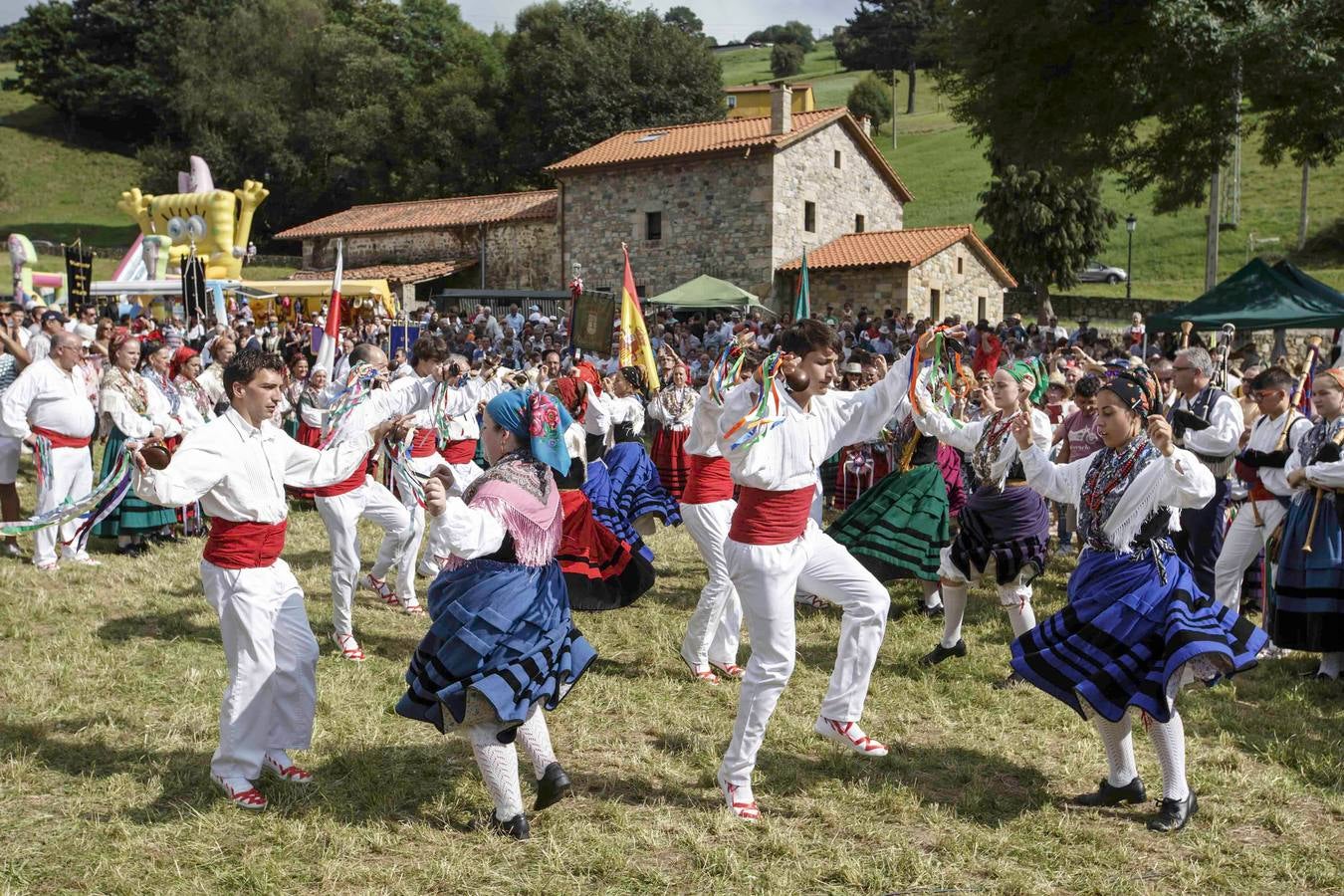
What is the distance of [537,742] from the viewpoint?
171 inches

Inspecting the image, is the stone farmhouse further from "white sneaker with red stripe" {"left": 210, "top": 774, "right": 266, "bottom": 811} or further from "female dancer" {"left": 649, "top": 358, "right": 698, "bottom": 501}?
"white sneaker with red stripe" {"left": 210, "top": 774, "right": 266, "bottom": 811}

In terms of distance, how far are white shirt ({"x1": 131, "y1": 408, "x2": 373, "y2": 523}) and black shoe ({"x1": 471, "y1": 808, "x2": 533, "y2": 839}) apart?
1.54m

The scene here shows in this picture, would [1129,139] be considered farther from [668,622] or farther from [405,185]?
[405,185]

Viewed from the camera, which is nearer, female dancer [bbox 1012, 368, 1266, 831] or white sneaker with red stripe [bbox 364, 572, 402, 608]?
female dancer [bbox 1012, 368, 1266, 831]

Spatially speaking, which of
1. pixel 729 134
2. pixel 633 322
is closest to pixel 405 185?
pixel 729 134

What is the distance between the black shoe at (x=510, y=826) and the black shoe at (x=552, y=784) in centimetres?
11

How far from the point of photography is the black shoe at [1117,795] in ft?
15.1

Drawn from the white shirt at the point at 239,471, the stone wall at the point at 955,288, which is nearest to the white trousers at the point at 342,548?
the white shirt at the point at 239,471

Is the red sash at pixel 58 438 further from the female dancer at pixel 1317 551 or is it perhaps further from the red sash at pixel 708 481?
the female dancer at pixel 1317 551

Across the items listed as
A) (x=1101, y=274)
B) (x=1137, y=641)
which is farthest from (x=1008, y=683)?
(x=1101, y=274)

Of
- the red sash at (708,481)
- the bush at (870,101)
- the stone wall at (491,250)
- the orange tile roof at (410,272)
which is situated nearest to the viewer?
the red sash at (708,481)

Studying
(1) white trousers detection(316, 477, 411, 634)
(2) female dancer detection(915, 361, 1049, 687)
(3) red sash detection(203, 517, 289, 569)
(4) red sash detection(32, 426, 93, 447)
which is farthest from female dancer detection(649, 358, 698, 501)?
(3) red sash detection(203, 517, 289, 569)

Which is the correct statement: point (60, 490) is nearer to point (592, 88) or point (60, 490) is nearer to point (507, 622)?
point (507, 622)

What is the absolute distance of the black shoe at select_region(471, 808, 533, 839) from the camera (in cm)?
430
